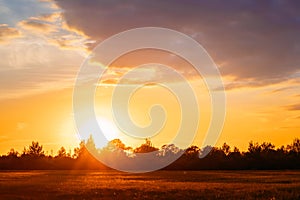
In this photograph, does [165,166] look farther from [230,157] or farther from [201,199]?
[201,199]

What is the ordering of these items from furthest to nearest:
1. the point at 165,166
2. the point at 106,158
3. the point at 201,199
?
the point at 106,158, the point at 165,166, the point at 201,199

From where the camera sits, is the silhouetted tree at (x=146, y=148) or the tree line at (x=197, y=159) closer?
the tree line at (x=197, y=159)

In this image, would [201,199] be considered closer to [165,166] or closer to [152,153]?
[165,166]

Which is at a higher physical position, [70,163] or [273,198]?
[70,163]

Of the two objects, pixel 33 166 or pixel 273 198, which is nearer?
pixel 273 198

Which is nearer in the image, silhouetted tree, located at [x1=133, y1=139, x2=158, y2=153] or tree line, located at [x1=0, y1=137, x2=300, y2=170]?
tree line, located at [x1=0, y1=137, x2=300, y2=170]

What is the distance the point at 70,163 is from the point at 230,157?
4363 cm

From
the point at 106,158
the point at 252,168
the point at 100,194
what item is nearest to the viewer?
the point at 100,194

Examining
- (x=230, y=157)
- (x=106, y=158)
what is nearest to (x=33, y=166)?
(x=106, y=158)

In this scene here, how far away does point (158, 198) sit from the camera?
89.5 ft

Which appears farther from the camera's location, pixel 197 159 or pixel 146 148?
pixel 146 148

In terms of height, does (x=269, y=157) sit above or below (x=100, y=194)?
above

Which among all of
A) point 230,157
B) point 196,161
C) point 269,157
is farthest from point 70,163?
point 269,157

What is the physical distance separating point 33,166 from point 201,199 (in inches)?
4163
